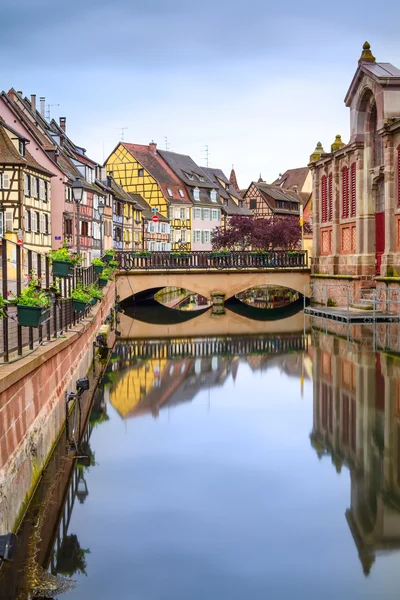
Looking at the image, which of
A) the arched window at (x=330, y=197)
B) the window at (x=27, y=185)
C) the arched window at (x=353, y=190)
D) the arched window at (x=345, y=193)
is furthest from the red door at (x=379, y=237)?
the window at (x=27, y=185)

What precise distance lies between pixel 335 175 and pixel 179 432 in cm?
3047

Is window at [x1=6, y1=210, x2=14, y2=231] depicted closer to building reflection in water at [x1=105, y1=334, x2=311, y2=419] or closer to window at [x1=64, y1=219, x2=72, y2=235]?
window at [x1=64, y1=219, x2=72, y2=235]

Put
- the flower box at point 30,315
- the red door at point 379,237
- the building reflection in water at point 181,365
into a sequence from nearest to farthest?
the flower box at point 30,315 → the building reflection in water at point 181,365 → the red door at point 379,237

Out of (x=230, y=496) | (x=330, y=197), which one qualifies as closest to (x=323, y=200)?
A: (x=330, y=197)

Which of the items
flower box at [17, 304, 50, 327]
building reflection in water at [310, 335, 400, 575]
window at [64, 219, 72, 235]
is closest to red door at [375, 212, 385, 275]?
building reflection in water at [310, 335, 400, 575]

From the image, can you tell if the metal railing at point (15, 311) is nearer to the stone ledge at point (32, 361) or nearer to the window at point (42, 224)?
the stone ledge at point (32, 361)

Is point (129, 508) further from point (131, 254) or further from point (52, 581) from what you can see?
point (131, 254)

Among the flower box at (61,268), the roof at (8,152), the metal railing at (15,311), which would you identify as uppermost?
the roof at (8,152)

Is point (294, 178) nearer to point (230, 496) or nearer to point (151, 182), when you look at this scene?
point (151, 182)

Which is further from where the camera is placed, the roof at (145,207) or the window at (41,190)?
the roof at (145,207)

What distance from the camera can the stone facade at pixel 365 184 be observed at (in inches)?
1400

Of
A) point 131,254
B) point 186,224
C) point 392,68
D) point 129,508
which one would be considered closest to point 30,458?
point 129,508

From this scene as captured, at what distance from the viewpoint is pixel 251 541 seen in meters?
9.79

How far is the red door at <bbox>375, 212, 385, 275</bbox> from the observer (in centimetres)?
3866
